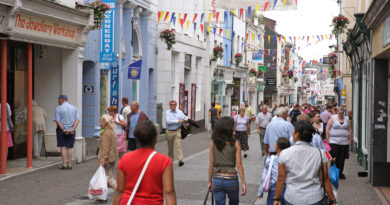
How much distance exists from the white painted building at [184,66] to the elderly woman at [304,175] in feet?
68.6

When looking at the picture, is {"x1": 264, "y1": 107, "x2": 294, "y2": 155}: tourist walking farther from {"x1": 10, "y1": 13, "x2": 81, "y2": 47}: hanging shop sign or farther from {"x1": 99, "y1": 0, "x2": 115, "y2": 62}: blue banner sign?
{"x1": 99, "y1": 0, "x2": 115, "y2": 62}: blue banner sign

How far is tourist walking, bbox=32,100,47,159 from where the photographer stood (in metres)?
16.1

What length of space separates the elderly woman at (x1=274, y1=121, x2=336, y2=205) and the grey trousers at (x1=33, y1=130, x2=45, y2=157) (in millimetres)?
10854

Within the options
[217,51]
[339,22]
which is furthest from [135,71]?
[217,51]

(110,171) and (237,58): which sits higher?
(237,58)

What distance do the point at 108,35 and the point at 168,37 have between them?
830 centimetres

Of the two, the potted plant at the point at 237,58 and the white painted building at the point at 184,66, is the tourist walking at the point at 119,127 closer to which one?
the white painted building at the point at 184,66

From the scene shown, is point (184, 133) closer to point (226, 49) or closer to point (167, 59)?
point (167, 59)

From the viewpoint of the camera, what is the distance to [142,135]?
202 inches

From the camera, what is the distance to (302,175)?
20.6 feet

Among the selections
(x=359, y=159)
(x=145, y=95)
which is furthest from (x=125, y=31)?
(x=359, y=159)

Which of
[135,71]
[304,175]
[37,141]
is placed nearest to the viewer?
[304,175]

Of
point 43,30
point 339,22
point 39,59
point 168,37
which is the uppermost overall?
point 339,22

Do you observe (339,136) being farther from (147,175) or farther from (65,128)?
(147,175)
